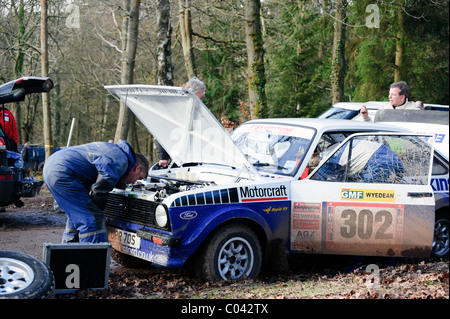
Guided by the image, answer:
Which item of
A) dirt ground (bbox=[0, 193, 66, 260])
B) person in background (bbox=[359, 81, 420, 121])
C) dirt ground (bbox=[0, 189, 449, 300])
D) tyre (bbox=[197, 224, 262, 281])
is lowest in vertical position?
dirt ground (bbox=[0, 193, 66, 260])

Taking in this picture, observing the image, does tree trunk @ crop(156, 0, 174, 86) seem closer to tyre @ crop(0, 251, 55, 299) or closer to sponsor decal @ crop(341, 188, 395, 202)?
sponsor decal @ crop(341, 188, 395, 202)

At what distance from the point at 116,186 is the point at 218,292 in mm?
1851

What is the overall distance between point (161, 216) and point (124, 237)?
73 cm

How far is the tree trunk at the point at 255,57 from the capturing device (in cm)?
1225

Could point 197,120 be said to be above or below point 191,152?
above

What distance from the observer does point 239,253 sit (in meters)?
5.73

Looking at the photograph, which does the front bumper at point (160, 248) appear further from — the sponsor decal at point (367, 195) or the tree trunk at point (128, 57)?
the tree trunk at point (128, 57)

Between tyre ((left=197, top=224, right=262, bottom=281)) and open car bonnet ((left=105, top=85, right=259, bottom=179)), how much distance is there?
0.80 meters

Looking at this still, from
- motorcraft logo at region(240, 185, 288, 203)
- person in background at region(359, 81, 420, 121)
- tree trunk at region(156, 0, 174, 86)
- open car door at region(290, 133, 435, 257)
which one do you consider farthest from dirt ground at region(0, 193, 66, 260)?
person in background at region(359, 81, 420, 121)

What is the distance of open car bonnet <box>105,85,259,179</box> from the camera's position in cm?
623

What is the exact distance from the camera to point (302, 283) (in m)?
5.70

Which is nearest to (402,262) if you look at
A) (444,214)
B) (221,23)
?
(444,214)

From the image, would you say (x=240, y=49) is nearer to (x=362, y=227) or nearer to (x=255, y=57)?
(x=255, y=57)
